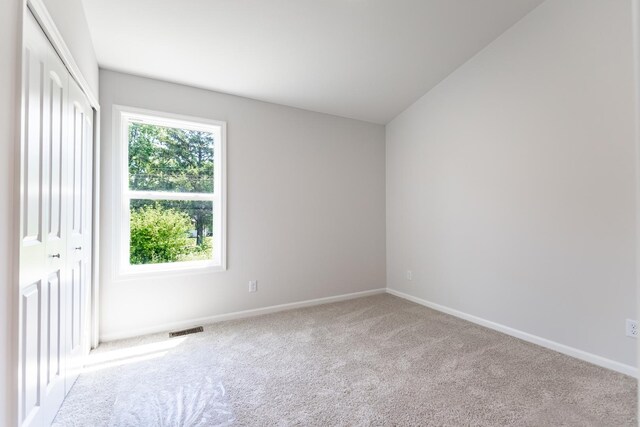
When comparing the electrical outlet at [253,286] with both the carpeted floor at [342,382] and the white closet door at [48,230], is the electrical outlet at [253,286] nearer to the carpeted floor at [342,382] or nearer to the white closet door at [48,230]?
the carpeted floor at [342,382]

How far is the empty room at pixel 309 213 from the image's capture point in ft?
5.48

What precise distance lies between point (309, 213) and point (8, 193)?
280 centimetres

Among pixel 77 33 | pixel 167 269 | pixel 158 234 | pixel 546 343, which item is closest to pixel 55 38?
pixel 77 33

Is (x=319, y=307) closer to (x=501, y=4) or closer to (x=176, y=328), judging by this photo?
(x=176, y=328)

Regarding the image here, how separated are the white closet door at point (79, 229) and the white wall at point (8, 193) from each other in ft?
2.51

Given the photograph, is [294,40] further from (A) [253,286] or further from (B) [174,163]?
(A) [253,286]

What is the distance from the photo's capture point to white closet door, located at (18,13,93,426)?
4.21 ft

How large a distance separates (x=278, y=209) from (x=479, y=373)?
7.95ft

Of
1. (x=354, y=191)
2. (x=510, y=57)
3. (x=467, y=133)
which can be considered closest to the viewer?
(x=510, y=57)

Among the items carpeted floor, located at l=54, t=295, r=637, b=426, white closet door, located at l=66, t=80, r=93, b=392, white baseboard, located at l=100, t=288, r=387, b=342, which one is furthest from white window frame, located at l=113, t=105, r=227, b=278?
carpeted floor, located at l=54, t=295, r=637, b=426

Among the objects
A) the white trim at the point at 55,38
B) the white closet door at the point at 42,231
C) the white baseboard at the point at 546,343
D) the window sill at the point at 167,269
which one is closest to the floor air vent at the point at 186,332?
the window sill at the point at 167,269

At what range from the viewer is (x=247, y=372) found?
2.20 meters

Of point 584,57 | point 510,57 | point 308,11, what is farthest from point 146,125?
point 584,57

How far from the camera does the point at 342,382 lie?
2057mm
